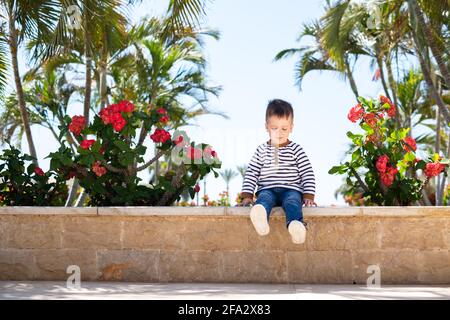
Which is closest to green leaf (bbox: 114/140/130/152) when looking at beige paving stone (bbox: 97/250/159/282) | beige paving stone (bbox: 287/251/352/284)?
beige paving stone (bbox: 97/250/159/282)

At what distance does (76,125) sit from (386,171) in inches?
107

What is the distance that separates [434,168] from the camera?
5.07 m

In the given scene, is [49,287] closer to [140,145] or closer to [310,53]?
[140,145]

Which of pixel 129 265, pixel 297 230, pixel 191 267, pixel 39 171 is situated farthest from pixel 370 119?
pixel 39 171

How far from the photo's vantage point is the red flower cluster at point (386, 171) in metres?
4.95

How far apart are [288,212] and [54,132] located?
11.9 m

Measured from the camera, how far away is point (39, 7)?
7109 millimetres

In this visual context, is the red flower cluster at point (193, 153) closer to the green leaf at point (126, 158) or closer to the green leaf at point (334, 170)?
the green leaf at point (126, 158)

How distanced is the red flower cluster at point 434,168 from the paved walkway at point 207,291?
1165 millimetres

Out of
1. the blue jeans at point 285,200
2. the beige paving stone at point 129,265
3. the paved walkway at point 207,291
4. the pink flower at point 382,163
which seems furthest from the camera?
the pink flower at point 382,163

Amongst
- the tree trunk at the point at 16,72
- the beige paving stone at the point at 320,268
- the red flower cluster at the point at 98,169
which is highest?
the tree trunk at the point at 16,72

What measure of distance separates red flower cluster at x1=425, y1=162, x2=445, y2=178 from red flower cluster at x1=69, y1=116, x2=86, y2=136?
3.04 m

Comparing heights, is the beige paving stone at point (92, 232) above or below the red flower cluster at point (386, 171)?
below

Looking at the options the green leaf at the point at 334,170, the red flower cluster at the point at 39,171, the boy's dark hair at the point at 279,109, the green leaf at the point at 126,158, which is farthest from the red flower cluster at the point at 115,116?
the green leaf at the point at 334,170
